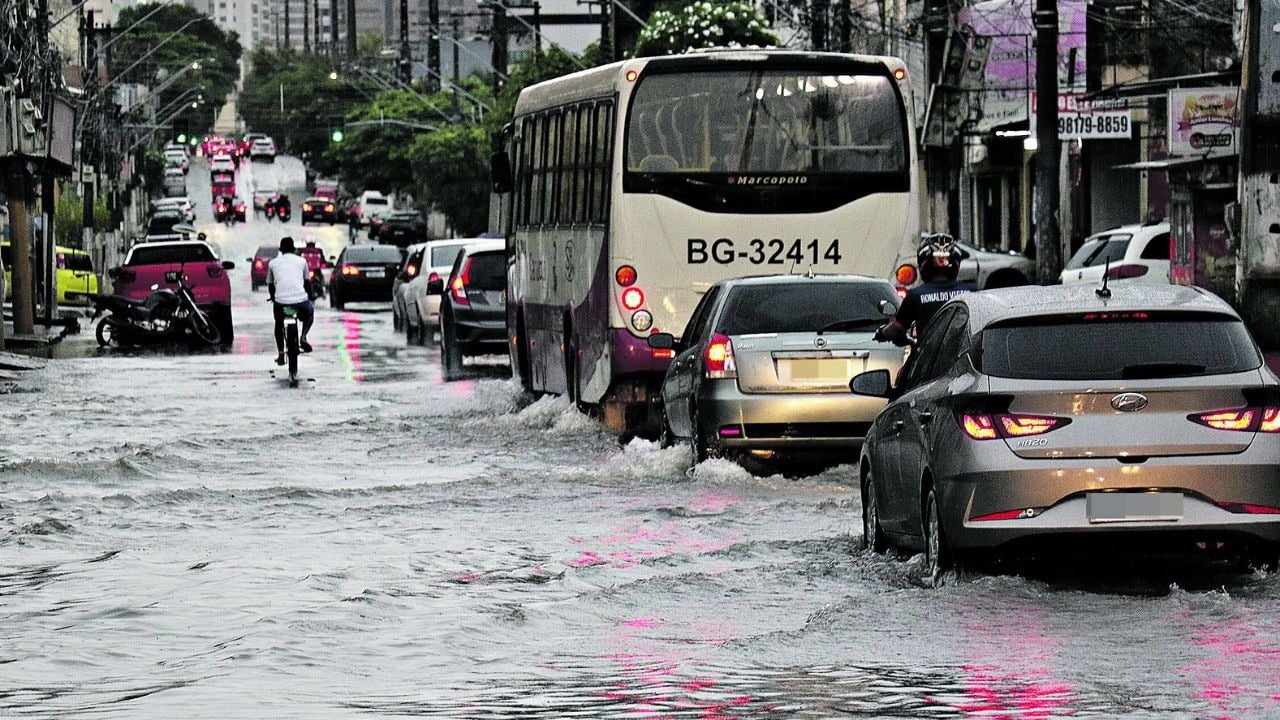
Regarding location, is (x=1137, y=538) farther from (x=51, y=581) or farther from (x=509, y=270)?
(x=509, y=270)

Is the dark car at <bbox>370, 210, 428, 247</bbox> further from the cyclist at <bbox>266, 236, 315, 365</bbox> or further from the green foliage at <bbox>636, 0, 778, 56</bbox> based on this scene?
the cyclist at <bbox>266, 236, 315, 365</bbox>

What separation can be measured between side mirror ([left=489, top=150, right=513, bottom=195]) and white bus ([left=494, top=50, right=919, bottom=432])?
15.6 ft

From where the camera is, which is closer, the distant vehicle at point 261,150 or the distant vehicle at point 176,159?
the distant vehicle at point 176,159

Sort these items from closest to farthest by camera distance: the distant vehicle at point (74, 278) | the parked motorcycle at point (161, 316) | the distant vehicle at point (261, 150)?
the parked motorcycle at point (161, 316), the distant vehicle at point (74, 278), the distant vehicle at point (261, 150)

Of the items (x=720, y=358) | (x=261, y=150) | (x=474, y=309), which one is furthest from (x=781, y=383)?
(x=261, y=150)

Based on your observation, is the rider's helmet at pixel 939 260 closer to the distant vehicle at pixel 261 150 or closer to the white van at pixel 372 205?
the white van at pixel 372 205

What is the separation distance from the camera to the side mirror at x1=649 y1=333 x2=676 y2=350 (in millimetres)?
18500

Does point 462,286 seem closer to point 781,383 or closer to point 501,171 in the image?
point 501,171

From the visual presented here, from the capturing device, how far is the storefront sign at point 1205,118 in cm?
3222

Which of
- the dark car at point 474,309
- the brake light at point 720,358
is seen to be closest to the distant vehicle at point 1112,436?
the brake light at point 720,358

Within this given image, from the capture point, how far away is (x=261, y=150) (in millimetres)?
190875

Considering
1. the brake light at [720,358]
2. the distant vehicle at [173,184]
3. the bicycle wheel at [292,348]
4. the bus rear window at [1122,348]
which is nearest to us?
the bus rear window at [1122,348]

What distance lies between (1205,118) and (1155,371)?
75.4ft

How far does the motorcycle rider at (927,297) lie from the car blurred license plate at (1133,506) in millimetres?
4831
